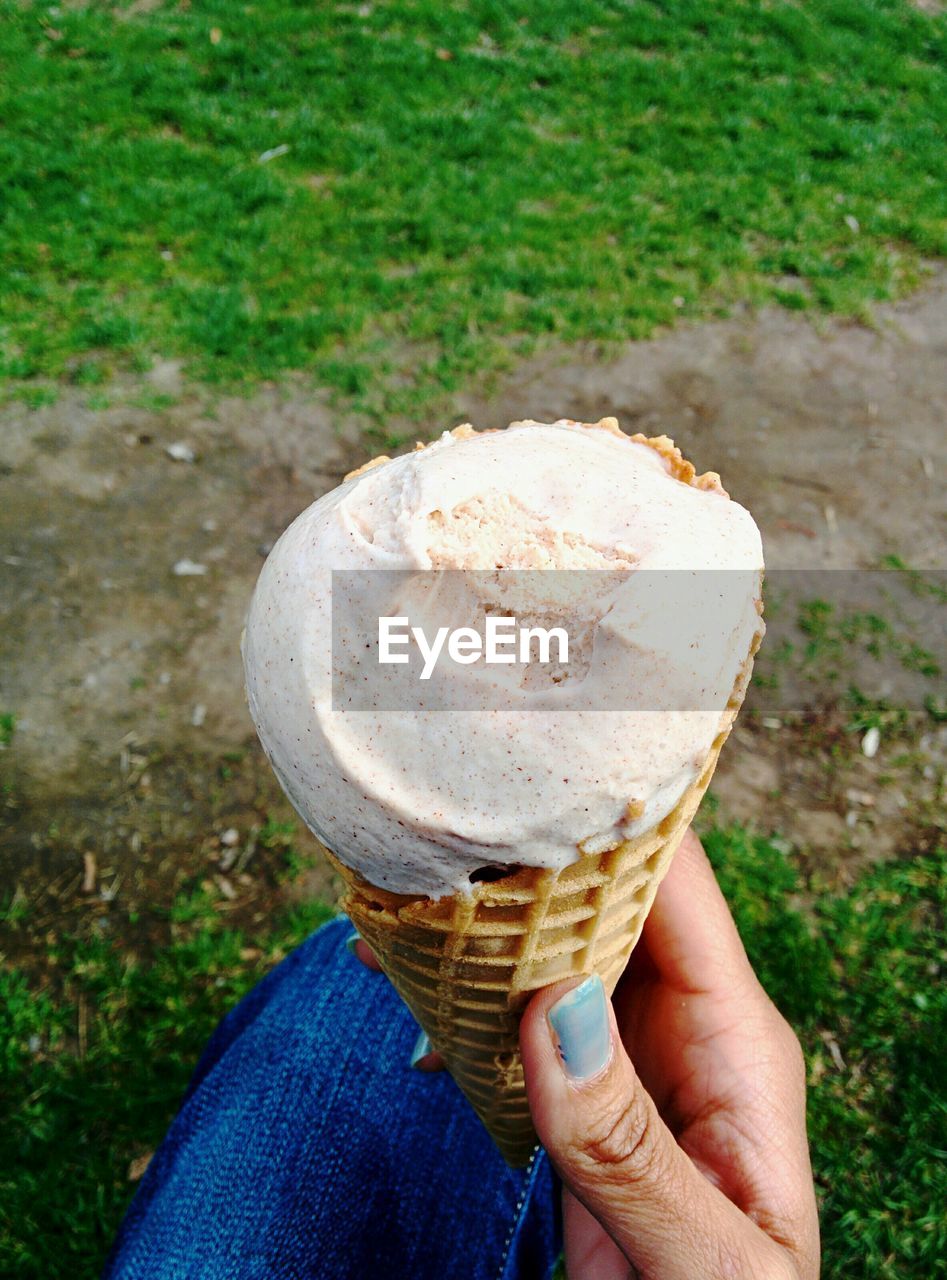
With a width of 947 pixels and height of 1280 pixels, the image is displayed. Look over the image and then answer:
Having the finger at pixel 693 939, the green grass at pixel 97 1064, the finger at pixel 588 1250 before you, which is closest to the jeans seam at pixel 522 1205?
the finger at pixel 588 1250

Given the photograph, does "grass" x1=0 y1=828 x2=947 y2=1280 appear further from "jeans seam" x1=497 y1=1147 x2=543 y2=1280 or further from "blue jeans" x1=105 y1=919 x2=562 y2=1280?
"jeans seam" x1=497 y1=1147 x2=543 y2=1280

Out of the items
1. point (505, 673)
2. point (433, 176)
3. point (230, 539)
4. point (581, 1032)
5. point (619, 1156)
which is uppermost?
point (505, 673)

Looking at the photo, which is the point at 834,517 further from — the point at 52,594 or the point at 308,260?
the point at 52,594

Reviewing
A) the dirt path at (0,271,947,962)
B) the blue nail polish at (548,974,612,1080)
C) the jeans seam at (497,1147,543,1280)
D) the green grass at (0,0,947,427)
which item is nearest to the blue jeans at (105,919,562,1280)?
the jeans seam at (497,1147,543,1280)

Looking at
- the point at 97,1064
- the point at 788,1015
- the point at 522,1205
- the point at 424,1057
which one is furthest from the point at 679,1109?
the point at 97,1064

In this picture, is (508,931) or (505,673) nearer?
(505,673)

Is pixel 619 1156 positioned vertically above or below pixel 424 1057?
above

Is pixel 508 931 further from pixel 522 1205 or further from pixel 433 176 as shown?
pixel 433 176
